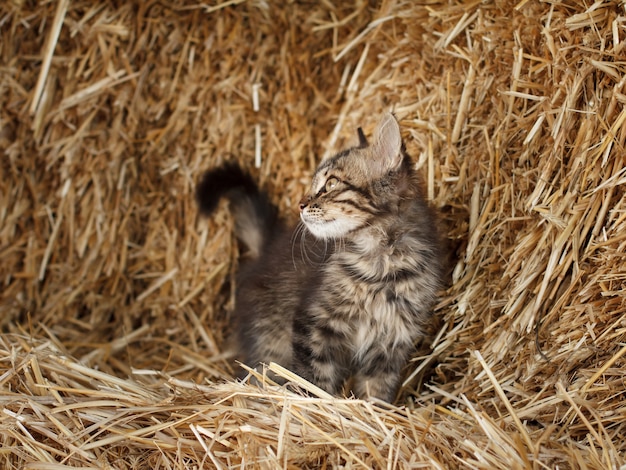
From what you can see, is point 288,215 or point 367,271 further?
point 288,215

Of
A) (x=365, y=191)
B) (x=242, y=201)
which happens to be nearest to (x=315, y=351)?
(x=365, y=191)

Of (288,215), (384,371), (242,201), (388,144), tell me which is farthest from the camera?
(288,215)

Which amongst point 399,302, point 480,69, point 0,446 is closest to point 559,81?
point 480,69

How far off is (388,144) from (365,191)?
0.17 metres

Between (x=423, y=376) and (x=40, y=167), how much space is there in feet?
6.15

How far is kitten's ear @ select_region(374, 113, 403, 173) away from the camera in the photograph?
203cm

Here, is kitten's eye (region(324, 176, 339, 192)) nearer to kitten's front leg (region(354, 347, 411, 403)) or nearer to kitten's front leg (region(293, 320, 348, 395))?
kitten's front leg (region(293, 320, 348, 395))

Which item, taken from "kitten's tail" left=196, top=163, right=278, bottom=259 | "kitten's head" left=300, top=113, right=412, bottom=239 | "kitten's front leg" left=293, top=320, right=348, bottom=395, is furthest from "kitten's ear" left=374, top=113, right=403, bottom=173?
"kitten's tail" left=196, top=163, right=278, bottom=259

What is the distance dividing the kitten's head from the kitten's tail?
60 centimetres

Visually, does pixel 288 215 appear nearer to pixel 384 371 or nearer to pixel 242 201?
pixel 242 201

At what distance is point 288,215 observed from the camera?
285cm

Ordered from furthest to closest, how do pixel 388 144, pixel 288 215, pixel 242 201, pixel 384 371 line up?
pixel 288 215, pixel 242 201, pixel 384 371, pixel 388 144

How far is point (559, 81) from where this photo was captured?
1.99 m

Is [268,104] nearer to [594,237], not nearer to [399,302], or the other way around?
[399,302]
